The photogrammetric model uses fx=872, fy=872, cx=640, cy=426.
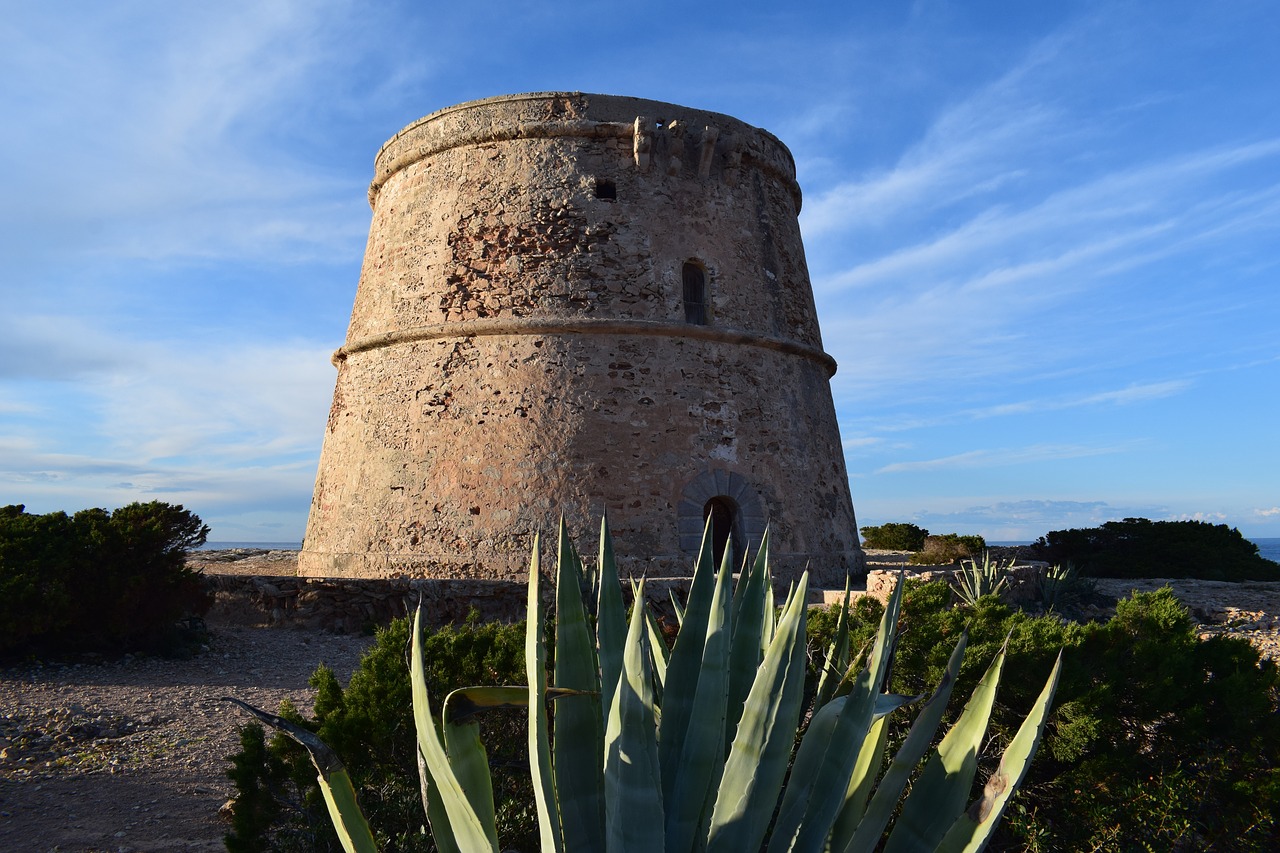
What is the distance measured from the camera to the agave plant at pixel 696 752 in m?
1.42

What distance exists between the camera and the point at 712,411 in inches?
328

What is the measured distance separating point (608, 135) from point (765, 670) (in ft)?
26.2

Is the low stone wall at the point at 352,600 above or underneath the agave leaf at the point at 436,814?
above

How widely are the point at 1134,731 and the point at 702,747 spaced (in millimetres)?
2713

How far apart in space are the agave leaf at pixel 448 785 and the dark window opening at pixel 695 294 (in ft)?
23.9

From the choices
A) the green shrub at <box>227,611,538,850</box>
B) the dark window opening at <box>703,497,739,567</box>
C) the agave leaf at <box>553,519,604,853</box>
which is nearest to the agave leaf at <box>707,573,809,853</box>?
the agave leaf at <box>553,519,604,853</box>

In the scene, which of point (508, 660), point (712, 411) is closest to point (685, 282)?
point (712, 411)

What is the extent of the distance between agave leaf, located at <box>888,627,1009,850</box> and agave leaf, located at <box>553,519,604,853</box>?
0.54 meters

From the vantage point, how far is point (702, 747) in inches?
59.4

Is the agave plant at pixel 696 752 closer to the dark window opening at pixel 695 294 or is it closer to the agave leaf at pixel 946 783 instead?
the agave leaf at pixel 946 783

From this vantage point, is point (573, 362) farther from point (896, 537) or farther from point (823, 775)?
point (896, 537)

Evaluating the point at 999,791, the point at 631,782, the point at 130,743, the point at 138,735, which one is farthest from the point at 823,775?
the point at 138,735

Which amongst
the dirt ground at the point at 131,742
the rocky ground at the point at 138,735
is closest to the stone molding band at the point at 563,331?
the rocky ground at the point at 138,735

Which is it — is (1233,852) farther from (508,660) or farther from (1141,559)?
(1141,559)
